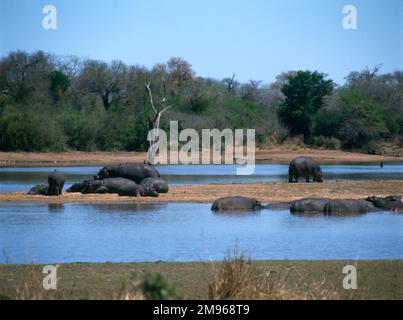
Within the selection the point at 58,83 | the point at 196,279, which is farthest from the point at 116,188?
the point at 58,83

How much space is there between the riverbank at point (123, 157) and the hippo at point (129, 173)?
17.4m

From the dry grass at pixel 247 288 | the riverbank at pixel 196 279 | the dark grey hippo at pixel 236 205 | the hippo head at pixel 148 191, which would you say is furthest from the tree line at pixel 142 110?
the dry grass at pixel 247 288

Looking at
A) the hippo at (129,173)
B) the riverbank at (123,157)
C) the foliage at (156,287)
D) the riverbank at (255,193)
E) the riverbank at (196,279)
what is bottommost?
the riverbank at (123,157)

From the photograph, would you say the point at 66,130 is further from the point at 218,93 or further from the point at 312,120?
the point at 218,93

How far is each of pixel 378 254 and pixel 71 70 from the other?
60.8m

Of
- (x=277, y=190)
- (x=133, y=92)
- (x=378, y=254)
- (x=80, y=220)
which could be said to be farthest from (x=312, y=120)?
(x=378, y=254)

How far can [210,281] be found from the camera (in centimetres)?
1036

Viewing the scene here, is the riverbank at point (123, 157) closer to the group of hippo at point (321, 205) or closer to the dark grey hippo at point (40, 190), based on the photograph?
the dark grey hippo at point (40, 190)

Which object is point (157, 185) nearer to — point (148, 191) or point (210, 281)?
point (148, 191)

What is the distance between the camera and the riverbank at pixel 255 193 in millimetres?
23484

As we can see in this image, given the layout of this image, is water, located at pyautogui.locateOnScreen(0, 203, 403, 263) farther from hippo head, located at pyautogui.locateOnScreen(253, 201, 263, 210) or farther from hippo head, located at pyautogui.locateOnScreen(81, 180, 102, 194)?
hippo head, located at pyautogui.locateOnScreen(81, 180, 102, 194)

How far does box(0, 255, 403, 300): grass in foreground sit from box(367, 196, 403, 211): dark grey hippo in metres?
8.42

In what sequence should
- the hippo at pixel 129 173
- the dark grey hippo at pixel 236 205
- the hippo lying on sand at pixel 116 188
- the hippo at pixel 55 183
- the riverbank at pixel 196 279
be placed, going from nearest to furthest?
1. the riverbank at pixel 196 279
2. the dark grey hippo at pixel 236 205
3. the hippo at pixel 55 183
4. the hippo lying on sand at pixel 116 188
5. the hippo at pixel 129 173

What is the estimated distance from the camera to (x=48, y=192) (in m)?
24.3
